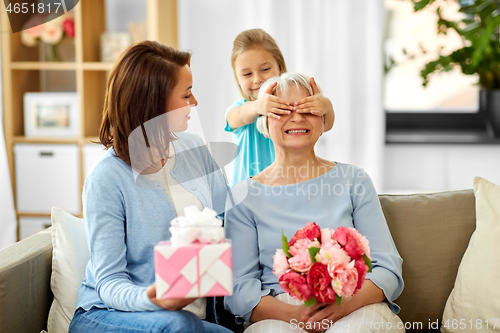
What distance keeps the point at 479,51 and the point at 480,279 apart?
4.98 feet

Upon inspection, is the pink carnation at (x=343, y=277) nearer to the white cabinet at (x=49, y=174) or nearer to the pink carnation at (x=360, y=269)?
the pink carnation at (x=360, y=269)

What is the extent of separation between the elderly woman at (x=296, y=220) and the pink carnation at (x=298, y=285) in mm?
198

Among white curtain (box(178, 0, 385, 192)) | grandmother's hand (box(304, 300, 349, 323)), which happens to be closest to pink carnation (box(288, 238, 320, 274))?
grandmother's hand (box(304, 300, 349, 323))

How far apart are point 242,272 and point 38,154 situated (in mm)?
2075

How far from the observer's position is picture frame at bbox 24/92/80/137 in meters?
2.92

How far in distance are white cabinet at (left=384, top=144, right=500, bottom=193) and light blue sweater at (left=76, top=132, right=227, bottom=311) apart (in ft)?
6.46

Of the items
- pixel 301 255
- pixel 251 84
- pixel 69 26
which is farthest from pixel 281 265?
pixel 69 26

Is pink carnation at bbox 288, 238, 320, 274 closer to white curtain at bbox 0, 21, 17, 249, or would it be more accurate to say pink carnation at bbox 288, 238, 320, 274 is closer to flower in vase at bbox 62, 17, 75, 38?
white curtain at bbox 0, 21, 17, 249

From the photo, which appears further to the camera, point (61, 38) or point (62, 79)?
point (62, 79)

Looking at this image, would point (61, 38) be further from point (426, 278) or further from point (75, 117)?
point (426, 278)

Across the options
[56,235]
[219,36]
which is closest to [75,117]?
[219,36]

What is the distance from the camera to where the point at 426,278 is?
5.08 ft

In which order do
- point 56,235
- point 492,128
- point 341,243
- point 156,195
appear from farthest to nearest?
point 492,128 < point 56,235 < point 156,195 < point 341,243

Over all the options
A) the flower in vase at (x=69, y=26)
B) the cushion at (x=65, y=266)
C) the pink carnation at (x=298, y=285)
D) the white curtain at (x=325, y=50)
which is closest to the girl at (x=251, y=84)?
the cushion at (x=65, y=266)
